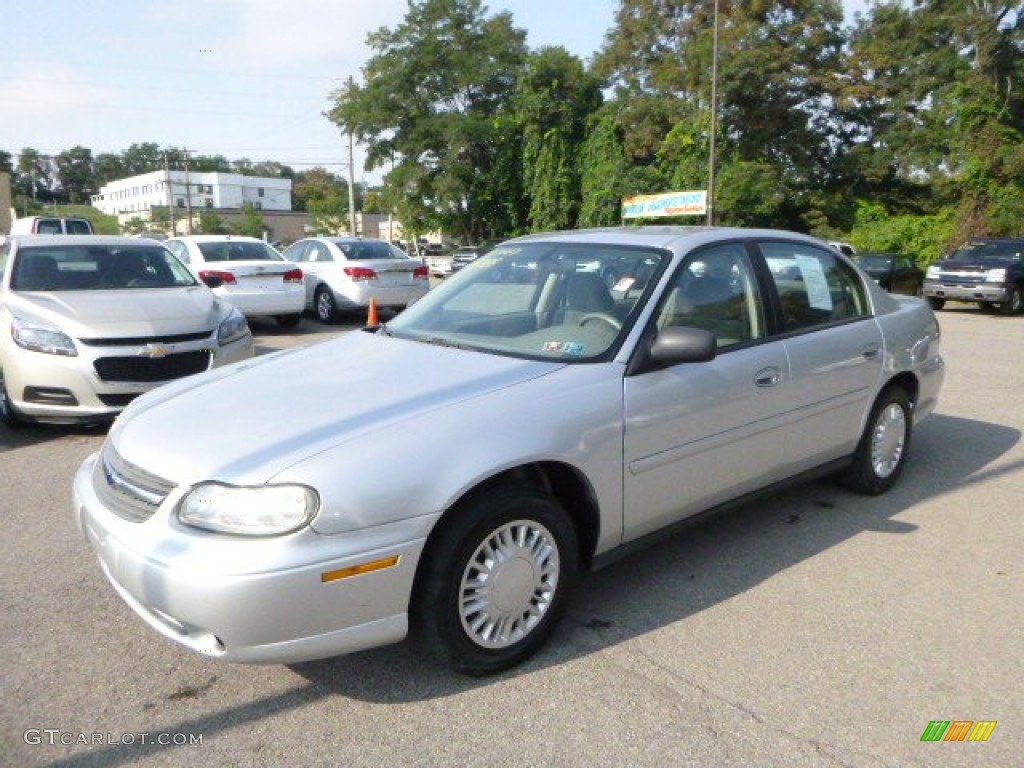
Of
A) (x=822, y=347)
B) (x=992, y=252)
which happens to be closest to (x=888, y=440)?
(x=822, y=347)

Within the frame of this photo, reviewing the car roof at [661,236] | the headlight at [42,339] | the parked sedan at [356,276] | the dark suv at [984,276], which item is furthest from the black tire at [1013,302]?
the headlight at [42,339]

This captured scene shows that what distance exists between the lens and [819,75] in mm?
34781

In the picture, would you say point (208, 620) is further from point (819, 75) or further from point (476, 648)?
Result: point (819, 75)

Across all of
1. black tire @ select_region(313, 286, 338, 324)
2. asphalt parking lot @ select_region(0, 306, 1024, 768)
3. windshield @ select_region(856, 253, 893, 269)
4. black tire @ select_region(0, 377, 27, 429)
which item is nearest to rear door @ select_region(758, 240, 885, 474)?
asphalt parking lot @ select_region(0, 306, 1024, 768)

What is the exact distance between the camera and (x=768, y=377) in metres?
3.92

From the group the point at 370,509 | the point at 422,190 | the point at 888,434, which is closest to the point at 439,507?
the point at 370,509

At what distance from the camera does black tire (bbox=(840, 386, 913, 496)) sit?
4785 millimetres

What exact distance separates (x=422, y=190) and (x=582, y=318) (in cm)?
4099

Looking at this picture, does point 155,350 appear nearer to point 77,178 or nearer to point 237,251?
point 237,251

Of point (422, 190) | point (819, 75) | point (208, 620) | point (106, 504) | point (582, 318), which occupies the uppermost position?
point (819, 75)

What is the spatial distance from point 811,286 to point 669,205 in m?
27.3

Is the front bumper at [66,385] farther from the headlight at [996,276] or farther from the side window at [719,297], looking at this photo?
the headlight at [996,276]

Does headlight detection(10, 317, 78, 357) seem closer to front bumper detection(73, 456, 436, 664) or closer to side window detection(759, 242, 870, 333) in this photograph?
front bumper detection(73, 456, 436, 664)

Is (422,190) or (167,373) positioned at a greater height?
(422,190)
